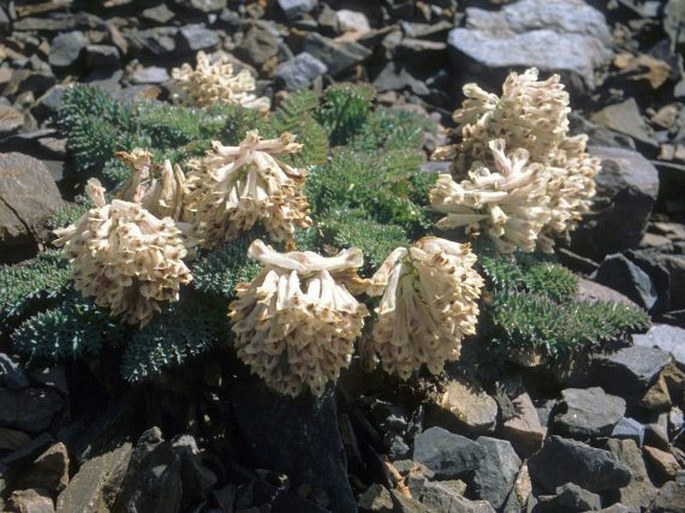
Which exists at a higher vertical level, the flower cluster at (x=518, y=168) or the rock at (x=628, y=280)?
the flower cluster at (x=518, y=168)

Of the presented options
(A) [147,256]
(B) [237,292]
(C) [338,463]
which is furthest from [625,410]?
(A) [147,256]

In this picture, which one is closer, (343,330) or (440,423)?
(343,330)

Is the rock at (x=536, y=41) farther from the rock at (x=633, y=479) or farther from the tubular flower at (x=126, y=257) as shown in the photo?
the tubular flower at (x=126, y=257)

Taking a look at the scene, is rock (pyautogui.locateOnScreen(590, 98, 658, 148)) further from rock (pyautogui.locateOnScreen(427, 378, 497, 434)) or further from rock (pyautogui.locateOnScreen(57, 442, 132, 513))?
rock (pyautogui.locateOnScreen(57, 442, 132, 513))

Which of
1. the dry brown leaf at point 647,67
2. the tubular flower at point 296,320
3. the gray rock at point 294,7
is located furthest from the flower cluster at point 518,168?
the gray rock at point 294,7

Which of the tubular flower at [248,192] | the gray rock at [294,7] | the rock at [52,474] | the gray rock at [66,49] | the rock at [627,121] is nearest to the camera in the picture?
the rock at [52,474]

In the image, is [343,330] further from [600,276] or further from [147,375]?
[600,276]
